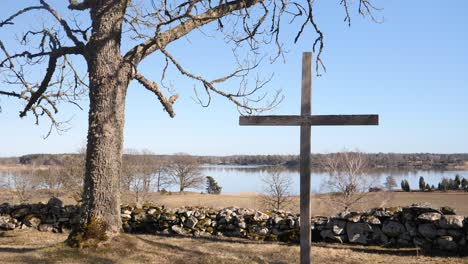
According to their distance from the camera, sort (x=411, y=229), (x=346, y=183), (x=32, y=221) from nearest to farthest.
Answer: (x=411, y=229) < (x=32, y=221) < (x=346, y=183)

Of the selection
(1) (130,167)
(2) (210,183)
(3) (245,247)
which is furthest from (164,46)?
(2) (210,183)

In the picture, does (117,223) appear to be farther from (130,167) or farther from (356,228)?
(130,167)

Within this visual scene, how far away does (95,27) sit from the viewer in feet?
26.0

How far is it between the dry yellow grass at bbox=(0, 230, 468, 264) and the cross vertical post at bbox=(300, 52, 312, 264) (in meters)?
0.97

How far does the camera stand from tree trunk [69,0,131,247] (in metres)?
7.69

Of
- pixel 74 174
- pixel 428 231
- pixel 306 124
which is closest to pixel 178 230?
pixel 306 124

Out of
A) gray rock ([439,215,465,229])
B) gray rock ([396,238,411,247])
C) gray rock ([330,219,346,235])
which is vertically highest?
gray rock ([439,215,465,229])

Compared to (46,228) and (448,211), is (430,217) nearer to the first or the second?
(448,211)

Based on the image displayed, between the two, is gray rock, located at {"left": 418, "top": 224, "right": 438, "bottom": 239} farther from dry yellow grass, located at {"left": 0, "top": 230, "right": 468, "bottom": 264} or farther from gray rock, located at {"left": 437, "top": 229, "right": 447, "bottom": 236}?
dry yellow grass, located at {"left": 0, "top": 230, "right": 468, "bottom": 264}

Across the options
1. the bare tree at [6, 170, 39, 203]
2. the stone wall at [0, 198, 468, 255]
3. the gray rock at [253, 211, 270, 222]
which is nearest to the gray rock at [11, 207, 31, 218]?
the stone wall at [0, 198, 468, 255]

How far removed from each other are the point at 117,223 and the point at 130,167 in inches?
1258

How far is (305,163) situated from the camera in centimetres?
666

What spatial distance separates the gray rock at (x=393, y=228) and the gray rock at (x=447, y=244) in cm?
69

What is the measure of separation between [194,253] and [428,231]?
4.35 m
